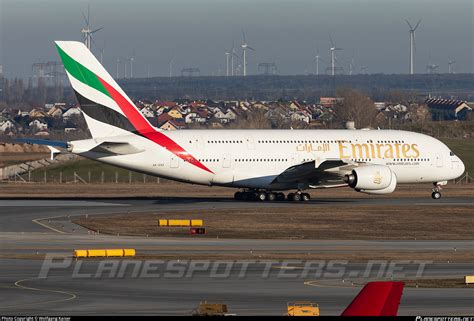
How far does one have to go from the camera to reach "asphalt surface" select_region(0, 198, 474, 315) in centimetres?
3391

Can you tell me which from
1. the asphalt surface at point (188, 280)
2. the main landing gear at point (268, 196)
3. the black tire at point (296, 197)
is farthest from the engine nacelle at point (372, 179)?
the asphalt surface at point (188, 280)

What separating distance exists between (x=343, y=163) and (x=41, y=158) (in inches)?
2256

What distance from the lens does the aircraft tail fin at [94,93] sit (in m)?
72.7

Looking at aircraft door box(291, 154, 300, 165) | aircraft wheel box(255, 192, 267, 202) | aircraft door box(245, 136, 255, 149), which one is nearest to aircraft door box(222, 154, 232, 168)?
aircraft door box(245, 136, 255, 149)

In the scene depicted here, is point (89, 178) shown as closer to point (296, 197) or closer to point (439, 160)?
point (296, 197)

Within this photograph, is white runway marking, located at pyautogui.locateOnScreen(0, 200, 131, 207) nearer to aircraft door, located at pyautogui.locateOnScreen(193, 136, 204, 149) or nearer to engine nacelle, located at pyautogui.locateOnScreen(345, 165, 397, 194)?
aircraft door, located at pyautogui.locateOnScreen(193, 136, 204, 149)

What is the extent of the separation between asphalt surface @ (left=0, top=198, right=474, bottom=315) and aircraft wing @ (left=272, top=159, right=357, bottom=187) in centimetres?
1971

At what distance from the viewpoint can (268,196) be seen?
257ft

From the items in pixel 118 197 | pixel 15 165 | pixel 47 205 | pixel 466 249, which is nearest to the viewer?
pixel 466 249

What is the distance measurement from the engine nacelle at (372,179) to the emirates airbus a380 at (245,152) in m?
0.07

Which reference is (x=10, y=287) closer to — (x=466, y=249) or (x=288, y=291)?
(x=288, y=291)

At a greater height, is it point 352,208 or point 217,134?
point 217,134

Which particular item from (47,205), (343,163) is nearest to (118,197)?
(47,205)

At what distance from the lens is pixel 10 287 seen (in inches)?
1495
